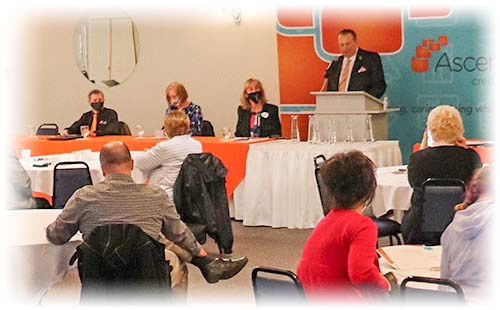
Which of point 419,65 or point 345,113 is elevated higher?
point 419,65

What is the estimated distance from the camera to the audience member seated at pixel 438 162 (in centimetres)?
446

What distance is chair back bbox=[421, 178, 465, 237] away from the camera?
438 cm

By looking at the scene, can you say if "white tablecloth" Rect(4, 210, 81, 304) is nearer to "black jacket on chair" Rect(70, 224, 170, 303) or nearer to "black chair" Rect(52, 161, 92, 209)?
"black jacket on chair" Rect(70, 224, 170, 303)

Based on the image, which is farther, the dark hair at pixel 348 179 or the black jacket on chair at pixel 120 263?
the black jacket on chair at pixel 120 263

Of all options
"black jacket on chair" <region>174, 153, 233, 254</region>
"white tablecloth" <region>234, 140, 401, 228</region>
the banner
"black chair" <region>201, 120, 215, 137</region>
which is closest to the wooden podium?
"white tablecloth" <region>234, 140, 401, 228</region>

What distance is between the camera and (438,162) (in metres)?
4.48

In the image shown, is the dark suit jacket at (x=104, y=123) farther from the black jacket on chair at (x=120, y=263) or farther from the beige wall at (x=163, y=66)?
the black jacket on chair at (x=120, y=263)

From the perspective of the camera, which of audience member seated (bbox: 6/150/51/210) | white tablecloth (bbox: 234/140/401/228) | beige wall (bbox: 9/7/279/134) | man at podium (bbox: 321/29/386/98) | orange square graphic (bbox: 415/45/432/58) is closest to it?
audience member seated (bbox: 6/150/51/210)

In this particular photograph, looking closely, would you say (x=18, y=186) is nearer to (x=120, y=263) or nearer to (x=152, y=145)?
(x=120, y=263)

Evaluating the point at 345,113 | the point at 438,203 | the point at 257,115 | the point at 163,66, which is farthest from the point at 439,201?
the point at 163,66

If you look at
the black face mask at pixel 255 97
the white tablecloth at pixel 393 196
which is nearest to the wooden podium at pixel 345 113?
the black face mask at pixel 255 97

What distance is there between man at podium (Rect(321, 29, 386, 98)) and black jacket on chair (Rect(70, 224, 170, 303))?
4.93 metres

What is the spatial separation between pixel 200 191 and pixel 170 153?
16.2 inches

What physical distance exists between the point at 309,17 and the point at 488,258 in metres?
6.23
